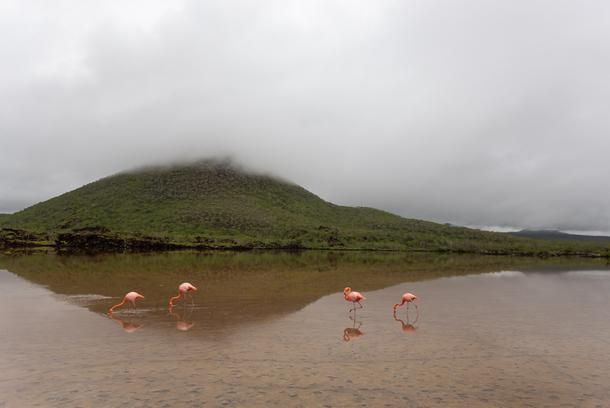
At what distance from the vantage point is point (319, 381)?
356 inches

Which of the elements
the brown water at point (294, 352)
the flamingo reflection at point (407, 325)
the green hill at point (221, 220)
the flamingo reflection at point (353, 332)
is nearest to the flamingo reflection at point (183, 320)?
the brown water at point (294, 352)

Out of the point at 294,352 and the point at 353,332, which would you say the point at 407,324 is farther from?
the point at 294,352

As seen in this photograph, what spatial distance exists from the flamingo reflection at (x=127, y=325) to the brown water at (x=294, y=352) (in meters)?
0.03

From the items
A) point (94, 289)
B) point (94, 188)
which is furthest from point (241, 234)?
point (94, 289)

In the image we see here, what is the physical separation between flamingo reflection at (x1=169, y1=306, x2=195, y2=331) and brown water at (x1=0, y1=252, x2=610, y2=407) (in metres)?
0.07

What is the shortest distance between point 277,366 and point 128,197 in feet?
451

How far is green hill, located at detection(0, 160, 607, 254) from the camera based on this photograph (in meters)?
99.1

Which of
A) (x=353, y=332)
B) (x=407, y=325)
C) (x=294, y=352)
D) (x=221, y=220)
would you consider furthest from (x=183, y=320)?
(x=221, y=220)

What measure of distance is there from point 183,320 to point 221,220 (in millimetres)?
104871

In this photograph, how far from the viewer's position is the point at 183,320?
15.0 meters

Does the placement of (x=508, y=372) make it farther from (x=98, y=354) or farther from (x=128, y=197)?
(x=128, y=197)

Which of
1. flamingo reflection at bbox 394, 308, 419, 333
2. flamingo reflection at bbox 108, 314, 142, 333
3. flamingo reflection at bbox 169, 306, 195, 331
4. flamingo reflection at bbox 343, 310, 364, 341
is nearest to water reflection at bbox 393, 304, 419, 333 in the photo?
flamingo reflection at bbox 394, 308, 419, 333

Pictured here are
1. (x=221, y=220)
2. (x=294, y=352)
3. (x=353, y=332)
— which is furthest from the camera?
(x=221, y=220)

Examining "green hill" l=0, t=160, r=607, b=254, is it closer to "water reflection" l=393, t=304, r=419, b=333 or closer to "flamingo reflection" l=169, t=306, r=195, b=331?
"flamingo reflection" l=169, t=306, r=195, b=331
